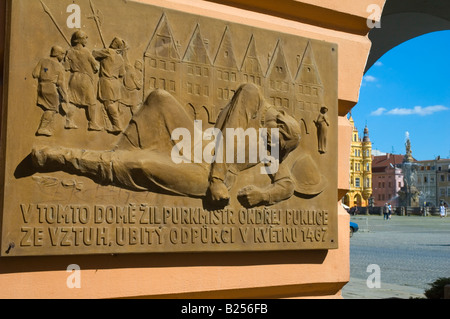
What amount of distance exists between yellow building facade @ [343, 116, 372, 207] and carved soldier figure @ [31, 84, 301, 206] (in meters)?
63.6

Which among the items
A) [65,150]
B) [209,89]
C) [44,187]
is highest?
[209,89]

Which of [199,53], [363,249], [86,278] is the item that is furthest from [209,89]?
[363,249]

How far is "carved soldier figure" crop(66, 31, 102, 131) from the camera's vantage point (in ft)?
9.59

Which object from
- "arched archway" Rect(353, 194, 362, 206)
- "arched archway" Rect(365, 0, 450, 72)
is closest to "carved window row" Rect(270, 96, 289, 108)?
"arched archway" Rect(365, 0, 450, 72)

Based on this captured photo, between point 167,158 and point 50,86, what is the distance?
81 centimetres

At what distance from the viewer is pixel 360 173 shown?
6881cm

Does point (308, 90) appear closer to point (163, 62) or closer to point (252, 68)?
point (252, 68)

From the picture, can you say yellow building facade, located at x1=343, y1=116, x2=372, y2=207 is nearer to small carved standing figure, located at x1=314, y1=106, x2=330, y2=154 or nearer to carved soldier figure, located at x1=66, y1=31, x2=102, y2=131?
small carved standing figure, located at x1=314, y1=106, x2=330, y2=154

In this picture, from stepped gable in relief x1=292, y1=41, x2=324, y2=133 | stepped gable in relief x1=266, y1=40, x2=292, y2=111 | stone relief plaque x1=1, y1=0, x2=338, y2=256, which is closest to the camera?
stone relief plaque x1=1, y1=0, x2=338, y2=256

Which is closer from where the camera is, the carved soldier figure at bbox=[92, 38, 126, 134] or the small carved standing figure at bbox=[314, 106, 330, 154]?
the carved soldier figure at bbox=[92, 38, 126, 134]
